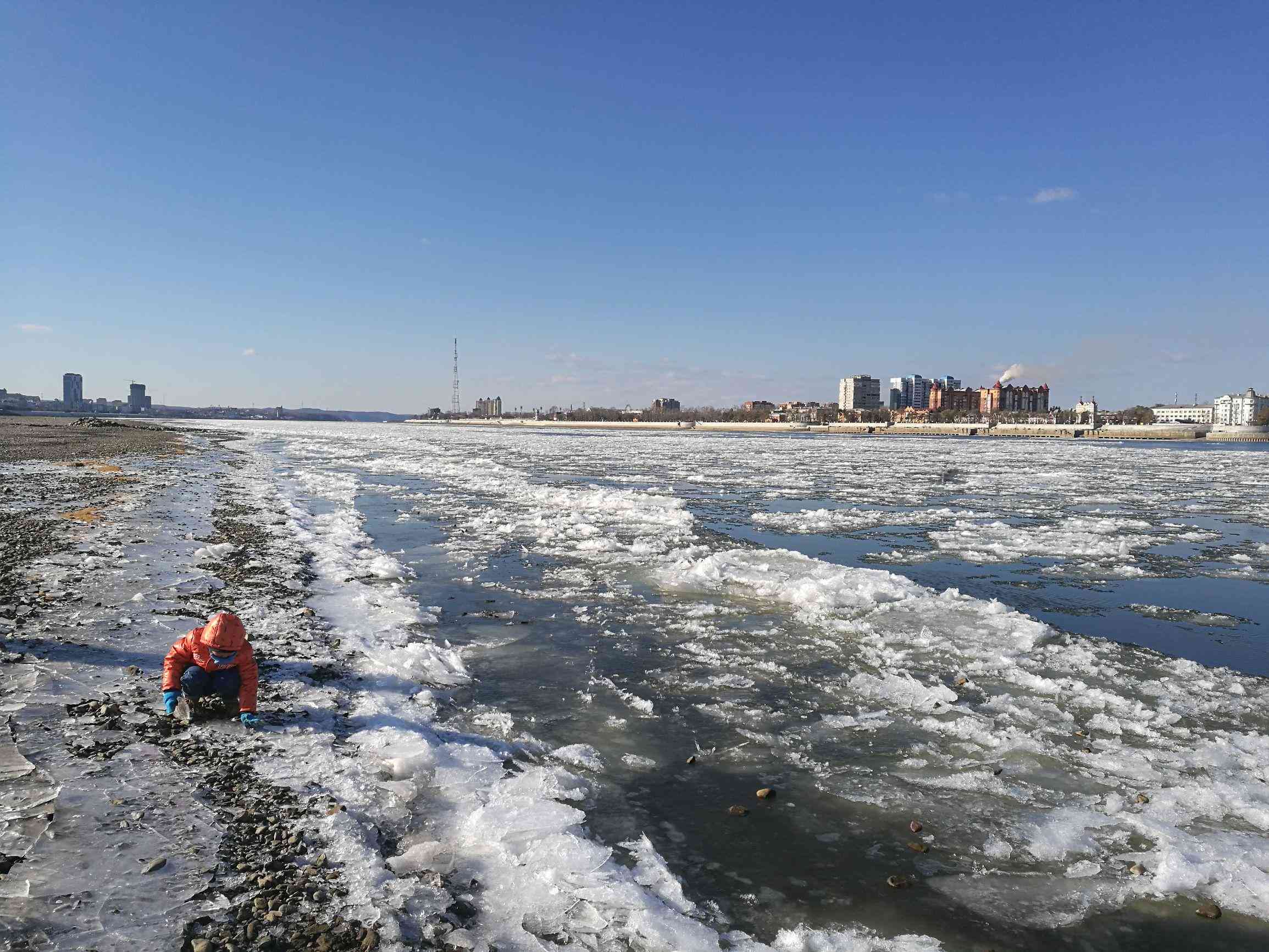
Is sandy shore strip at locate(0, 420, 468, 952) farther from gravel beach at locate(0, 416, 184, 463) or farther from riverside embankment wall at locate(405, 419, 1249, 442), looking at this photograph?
riverside embankment wall at locate(405, 419, 1249, 442)

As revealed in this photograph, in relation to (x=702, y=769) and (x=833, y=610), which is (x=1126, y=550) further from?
(x=702, y=769)

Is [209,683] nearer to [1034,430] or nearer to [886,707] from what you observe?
[886,707]

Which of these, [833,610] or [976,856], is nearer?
[976,856]

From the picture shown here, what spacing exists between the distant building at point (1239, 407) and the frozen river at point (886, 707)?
21527 centimetres

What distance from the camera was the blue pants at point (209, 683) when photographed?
4.98 metres

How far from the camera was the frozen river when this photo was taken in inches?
137

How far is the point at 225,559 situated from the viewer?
33.8 feet

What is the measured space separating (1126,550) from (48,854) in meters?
14.5

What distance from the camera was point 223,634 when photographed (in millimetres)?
5000

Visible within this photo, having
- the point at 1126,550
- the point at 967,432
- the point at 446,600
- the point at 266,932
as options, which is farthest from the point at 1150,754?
the point at 967,432

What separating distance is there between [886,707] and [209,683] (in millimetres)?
5133

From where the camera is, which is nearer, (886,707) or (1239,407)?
(886,707)

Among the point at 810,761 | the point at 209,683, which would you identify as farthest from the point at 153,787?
the point at 810,761

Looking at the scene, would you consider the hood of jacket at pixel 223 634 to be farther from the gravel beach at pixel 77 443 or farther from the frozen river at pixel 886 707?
the gravel beach at pixel 77 443
